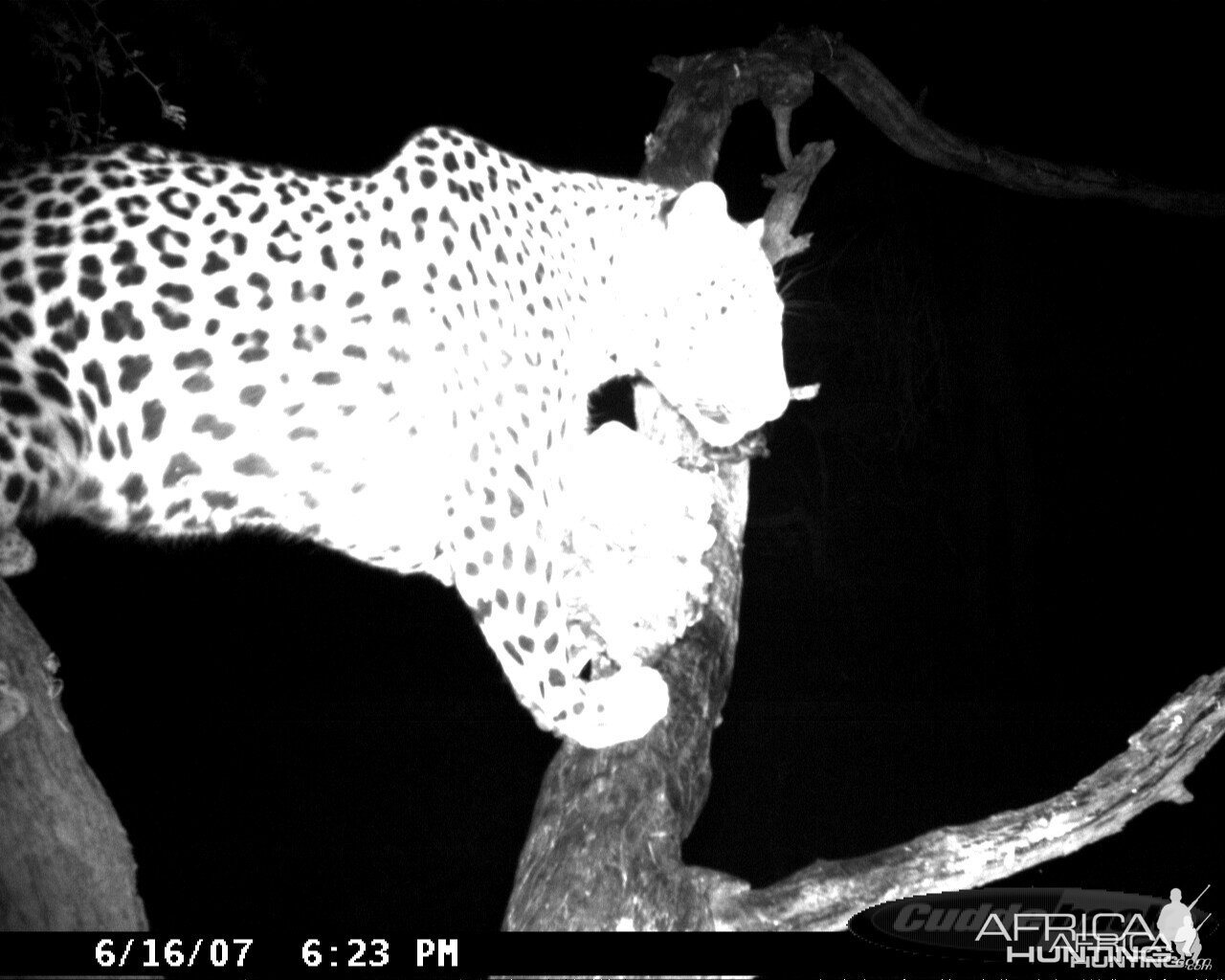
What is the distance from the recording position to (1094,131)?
312cm

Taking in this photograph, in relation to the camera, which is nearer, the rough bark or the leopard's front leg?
the rough bark

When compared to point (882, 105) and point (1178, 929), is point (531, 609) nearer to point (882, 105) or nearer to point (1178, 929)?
point (1178, 929)

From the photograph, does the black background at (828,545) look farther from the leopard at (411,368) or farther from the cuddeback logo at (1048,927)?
the cuddeback logo at (1048,927)

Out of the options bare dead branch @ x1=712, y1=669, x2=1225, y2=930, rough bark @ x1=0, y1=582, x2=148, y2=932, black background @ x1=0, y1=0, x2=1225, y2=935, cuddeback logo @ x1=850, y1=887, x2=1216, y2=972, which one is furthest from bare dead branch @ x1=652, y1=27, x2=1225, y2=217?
rough bark @ x1=0, y1=582, x2=148, y2=932

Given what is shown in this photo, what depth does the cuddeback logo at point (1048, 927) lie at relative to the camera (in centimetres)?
161

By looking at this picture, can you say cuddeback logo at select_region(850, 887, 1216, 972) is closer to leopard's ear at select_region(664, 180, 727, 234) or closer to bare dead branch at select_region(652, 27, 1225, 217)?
leopard's ear at select_region(664, 180, 727, 234)

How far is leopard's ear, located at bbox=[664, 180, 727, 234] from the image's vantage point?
2.02 metres

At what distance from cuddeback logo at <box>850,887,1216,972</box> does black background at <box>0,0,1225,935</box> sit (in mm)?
950

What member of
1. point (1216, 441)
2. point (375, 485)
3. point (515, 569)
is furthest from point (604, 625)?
point (1216, 441)

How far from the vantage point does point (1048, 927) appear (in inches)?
65.8

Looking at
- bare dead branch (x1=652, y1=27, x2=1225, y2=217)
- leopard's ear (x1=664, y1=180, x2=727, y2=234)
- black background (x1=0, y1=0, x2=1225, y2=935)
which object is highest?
bare dead branch (x1=652, y1=27, x2=1225, y2=217)

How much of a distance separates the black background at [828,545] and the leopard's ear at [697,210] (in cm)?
65

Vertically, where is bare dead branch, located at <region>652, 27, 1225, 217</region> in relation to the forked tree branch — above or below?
above

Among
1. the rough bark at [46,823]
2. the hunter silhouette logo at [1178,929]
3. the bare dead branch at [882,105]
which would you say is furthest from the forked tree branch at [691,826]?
the bare dead branch at [882,105]
